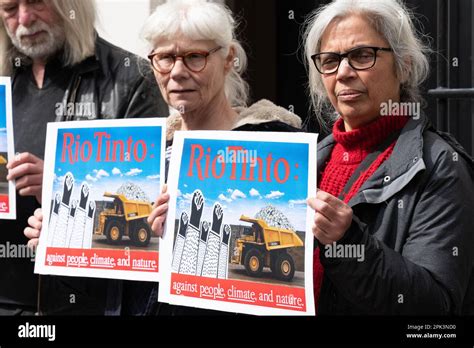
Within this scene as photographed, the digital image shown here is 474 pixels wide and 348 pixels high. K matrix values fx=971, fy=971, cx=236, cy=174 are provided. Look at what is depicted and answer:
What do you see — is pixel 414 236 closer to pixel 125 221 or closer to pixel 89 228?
pixel 125 221

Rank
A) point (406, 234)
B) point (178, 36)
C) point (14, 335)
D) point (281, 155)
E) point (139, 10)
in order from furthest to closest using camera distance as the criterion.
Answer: point (139, 10)
point (14, 335)
point (178, 36)
point (281, 155)
point (406, 234)

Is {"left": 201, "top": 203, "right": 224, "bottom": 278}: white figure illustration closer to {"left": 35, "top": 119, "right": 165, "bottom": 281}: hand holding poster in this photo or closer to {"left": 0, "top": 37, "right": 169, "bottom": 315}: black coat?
{"left": 35, "top": 119, "right": 165, "bottom": 281}: hand holding poster

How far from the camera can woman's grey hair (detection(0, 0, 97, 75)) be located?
10.7 ft

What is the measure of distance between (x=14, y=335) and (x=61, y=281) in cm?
22

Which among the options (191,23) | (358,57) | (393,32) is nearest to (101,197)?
(191,23)

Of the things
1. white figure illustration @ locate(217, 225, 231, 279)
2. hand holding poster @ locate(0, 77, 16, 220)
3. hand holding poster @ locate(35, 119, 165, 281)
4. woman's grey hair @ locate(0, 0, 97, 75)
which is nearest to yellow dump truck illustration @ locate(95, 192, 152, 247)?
hand holding poster @ locate(35, 119, 165, 281)

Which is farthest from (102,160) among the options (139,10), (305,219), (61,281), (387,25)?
(139,10)

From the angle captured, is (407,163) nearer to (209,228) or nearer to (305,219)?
(305,219)

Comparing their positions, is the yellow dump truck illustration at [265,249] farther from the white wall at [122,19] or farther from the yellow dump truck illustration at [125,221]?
the white wall at [122,19]

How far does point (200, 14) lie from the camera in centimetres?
278

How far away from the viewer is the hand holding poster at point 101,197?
279 cm

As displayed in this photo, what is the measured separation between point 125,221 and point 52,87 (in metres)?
0.69

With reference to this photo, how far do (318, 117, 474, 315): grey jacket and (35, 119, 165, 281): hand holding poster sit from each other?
0.62 metres

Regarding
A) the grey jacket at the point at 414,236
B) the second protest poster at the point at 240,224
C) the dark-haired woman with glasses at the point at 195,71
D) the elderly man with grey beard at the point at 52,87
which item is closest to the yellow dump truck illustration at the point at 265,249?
the second protest poster at the point at 240,224
